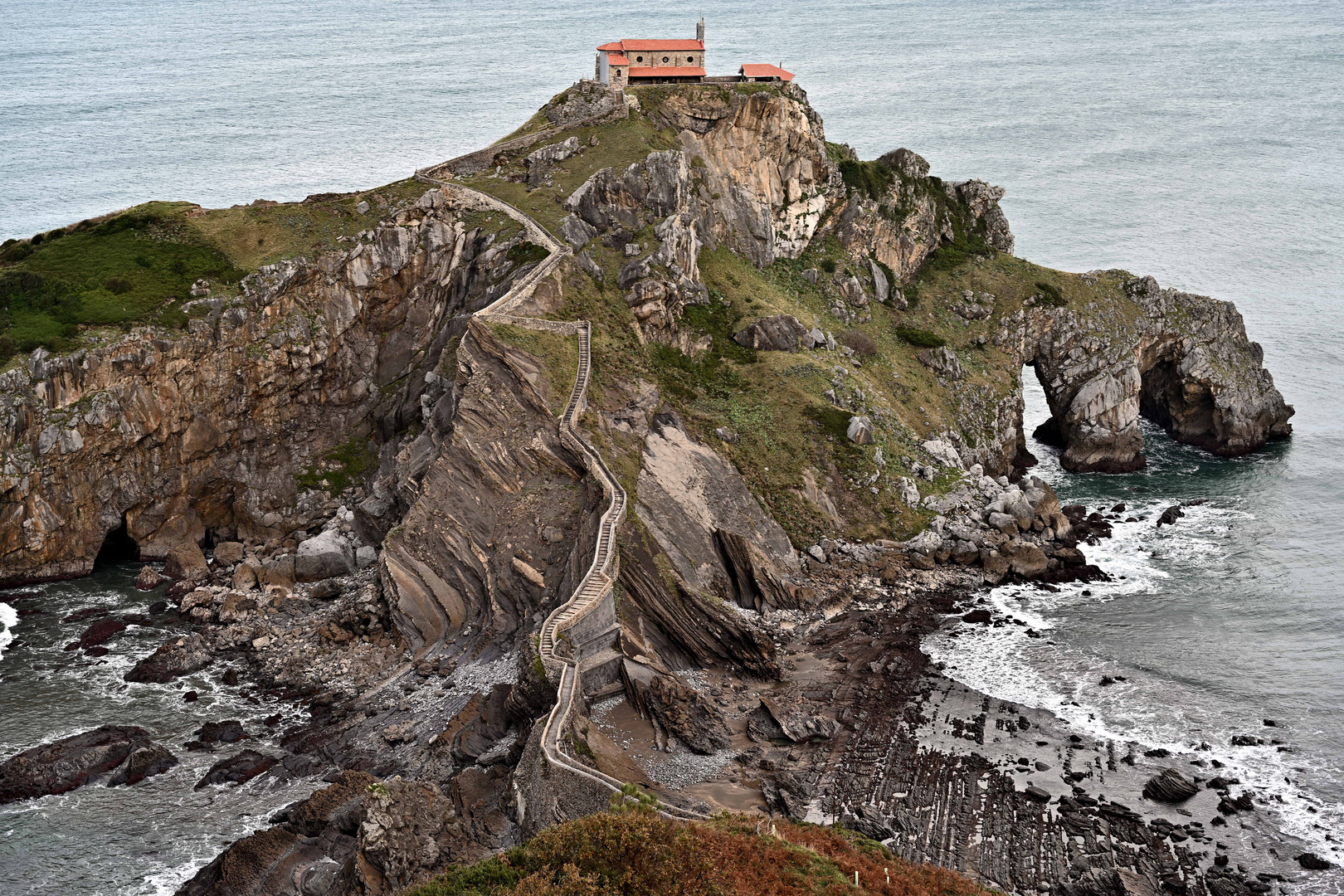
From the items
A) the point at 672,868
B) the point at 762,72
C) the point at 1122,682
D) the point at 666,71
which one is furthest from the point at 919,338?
the point at 672,868

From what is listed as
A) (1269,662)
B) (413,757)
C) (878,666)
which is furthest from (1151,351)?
(413,757)

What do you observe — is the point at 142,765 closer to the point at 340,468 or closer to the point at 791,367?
the point at 340,468

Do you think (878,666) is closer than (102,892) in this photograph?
No

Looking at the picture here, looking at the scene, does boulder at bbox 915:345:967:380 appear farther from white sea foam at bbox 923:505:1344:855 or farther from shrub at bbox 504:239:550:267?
shrub at bbox 504:239:550:267

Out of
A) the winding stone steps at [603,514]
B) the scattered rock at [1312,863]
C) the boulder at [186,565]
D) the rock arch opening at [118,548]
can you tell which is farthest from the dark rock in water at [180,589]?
the scattered rock at [1312,863]

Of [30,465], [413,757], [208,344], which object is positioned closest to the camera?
[413,757]

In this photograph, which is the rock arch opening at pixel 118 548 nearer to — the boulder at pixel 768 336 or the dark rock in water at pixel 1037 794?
the boulder at pixel 768 336

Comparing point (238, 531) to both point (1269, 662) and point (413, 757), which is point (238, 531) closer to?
point (413, 757)

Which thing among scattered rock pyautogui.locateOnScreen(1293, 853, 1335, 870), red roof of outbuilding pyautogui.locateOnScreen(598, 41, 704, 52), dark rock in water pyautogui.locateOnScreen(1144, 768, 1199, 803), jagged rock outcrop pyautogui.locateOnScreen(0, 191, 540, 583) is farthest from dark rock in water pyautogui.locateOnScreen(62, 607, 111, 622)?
scattered rock pyautogui.locateOnScreen(1293, 853, 1335, 870)
